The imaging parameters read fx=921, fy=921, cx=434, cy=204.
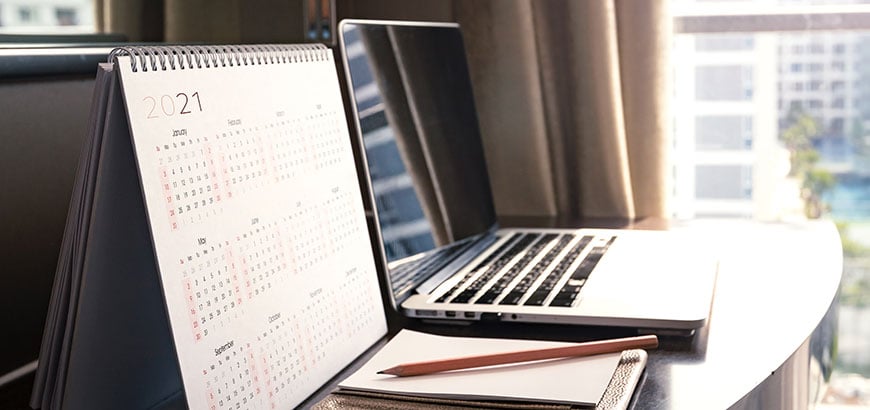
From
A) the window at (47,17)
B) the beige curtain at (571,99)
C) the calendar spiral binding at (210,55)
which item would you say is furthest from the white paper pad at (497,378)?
the beige curtain at (571,99)

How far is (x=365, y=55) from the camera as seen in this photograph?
104 centimetres

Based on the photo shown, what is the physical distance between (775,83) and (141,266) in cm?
146

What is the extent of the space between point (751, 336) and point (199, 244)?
0.50m

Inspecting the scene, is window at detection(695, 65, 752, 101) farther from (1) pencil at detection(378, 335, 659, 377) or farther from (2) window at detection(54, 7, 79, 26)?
(2) window at detection(54, 7, 79, 26)

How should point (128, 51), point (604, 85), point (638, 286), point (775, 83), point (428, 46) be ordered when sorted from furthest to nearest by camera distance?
1. point (775, 83)
2. point (604, 85)
3. point (428, 46)
4. point (638, 286)
5. point (128, 51)

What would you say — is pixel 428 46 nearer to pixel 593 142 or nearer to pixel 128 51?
pixel 593 142

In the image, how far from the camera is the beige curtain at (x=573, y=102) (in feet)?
4.89

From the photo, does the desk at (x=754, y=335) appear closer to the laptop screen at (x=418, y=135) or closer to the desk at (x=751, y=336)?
the desk at (x=751, y=336)

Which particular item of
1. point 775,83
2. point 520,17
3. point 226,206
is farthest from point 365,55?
point 775,83

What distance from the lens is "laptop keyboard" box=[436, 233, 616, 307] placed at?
0.92m

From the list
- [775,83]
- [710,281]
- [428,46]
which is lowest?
[710,281]

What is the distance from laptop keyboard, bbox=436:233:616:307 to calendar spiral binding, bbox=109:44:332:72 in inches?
11.1

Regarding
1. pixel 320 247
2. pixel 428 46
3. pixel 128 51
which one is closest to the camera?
pixel 128 51

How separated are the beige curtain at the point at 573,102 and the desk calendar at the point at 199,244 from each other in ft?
2.58
